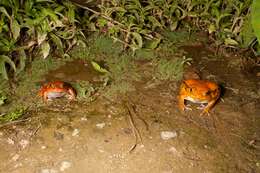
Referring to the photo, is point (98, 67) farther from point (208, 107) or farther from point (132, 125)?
point (208, 107)

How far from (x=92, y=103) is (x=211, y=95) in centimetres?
121

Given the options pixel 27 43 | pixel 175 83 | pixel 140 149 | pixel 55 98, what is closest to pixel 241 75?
pixel 175 83

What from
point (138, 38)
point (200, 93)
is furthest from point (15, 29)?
point (200, 93)

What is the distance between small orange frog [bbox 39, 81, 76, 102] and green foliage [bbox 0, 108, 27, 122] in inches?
10.6

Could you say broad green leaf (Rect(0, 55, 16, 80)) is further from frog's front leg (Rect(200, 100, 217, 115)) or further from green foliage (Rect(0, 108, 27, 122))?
frog's front leg (Rect(200, 100, 217, 115))

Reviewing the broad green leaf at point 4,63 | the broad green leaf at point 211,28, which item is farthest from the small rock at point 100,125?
the broad green leaf at point 211,28

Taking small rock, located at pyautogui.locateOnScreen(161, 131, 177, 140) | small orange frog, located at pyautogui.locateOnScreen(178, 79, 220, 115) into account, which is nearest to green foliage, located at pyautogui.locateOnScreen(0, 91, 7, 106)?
small rock, located at pyautogui.locateOnScreen(161, 131, 177, 140)

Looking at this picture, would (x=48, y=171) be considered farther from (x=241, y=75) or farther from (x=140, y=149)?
(x=241, y=75)

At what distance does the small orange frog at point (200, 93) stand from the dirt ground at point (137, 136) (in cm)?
11

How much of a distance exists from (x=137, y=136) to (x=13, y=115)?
1190 mm

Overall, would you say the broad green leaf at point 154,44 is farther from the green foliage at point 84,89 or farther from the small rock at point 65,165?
the small rock at point 65,165

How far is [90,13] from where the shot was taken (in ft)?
16.1

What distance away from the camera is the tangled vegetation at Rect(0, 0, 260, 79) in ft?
13.0

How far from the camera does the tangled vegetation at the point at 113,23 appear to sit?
13.0 ft
